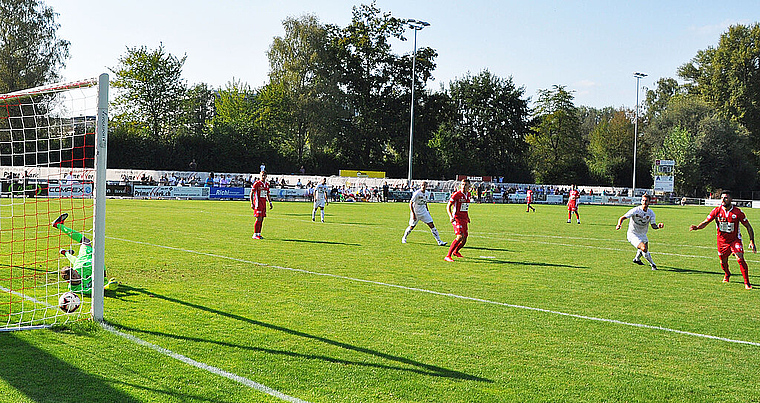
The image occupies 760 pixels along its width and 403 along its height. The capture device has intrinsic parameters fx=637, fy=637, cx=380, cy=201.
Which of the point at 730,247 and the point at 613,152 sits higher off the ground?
the point at 613,152

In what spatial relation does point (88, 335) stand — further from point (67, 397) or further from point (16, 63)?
point (16, 63)

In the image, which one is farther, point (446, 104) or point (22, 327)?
point (446, 104)

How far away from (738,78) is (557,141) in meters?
22.2

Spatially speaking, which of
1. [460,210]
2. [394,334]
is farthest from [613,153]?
[394,334]

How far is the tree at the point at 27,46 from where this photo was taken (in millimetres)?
53625

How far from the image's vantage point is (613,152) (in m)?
83.2

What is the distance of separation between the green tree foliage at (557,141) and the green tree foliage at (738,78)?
54.6ft

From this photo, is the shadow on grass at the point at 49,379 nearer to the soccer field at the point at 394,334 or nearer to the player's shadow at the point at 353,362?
the soccer field at the point at 394,334

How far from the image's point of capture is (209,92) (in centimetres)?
7312

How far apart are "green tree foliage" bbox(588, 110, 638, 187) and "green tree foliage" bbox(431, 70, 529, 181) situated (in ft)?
41.3

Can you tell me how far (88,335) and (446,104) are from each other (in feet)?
220

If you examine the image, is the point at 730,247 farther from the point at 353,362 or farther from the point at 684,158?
the point at 684,158

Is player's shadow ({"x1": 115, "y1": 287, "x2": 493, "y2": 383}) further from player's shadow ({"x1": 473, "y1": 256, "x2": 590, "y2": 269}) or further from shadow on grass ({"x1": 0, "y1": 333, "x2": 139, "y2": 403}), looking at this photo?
player's shadow ({"x1": 473, "y1": 256, "x2": 590, "y2": 269})

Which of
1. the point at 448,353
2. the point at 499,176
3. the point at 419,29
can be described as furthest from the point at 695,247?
the point at 499,176
